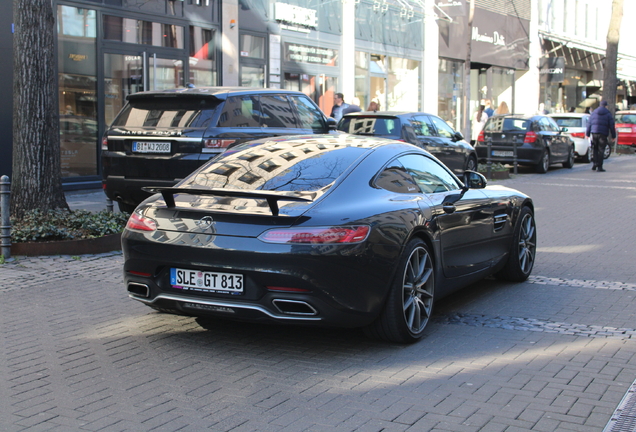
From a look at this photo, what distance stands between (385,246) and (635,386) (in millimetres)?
1692

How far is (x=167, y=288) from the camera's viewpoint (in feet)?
17.3

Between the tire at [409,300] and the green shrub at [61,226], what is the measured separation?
15.2ft

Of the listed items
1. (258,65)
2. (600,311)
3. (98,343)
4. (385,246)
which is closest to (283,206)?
(385,246)

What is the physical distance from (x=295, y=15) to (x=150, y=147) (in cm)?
1353

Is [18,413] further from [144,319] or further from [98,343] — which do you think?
[144,319]

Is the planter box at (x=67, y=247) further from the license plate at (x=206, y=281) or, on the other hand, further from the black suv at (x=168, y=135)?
the license plate at (x=206, y=281)

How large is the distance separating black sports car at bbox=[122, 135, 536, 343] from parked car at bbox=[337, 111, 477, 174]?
911 cm

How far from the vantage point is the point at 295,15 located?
22.8m

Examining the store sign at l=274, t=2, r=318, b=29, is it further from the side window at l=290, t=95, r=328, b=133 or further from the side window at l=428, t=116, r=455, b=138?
the side window at l=290, t=95, r=328, b=133

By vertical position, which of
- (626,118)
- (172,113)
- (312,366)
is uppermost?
(626,118)

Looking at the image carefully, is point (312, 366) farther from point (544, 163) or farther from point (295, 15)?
point (295, 15)

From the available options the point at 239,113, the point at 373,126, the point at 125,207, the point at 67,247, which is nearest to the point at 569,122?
the point at 373,126

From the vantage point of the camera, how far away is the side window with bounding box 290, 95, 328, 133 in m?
12.0

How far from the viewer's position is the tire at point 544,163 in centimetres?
2227
